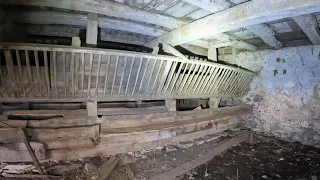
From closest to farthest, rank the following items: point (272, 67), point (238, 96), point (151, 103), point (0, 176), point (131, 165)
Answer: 1. point (0, 176)
2. point (131, 165)
3. point (151, 103)
4. point (272, 67)
5. point (238, 96)

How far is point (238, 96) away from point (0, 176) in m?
4.44

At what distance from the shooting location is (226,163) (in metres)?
3.10

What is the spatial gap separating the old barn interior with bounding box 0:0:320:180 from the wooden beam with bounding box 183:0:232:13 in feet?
0.04

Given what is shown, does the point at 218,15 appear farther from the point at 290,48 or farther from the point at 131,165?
the point at 290,48

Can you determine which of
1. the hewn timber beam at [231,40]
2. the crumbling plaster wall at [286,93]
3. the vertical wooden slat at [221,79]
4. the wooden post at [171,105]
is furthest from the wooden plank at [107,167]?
the crumbling plaster wall at [286,93]

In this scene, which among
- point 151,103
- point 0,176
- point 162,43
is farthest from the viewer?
point 151,103

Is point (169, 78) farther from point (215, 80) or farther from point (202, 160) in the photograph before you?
point (202, 160)

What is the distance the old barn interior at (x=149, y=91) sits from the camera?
2279 millimetres

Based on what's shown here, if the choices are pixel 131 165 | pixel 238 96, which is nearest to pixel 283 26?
pixel 238 96

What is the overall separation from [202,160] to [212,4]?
6.98 feet

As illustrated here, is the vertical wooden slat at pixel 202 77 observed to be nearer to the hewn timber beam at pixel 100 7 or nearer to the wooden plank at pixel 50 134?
the hewn timber beam at pixel 100 7

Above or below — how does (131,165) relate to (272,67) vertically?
below

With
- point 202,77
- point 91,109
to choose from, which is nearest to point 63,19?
point 91,109

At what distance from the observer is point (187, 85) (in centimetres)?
356
